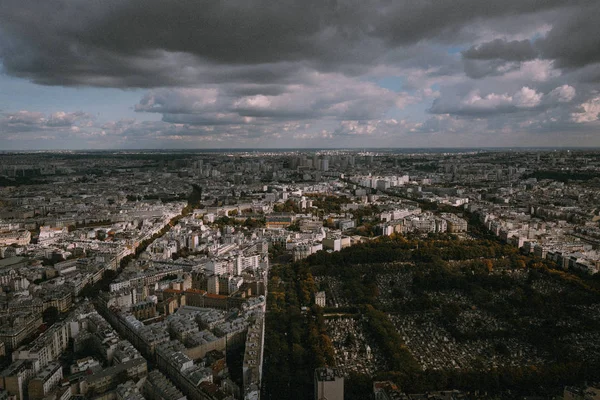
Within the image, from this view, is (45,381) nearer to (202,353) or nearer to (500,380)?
(202,353)

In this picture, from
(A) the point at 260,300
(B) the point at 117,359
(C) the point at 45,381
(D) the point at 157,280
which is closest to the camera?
(C) the point at 45,381

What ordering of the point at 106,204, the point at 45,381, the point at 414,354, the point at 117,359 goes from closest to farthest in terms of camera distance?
the point at 45,381 < the point at 117,359 < the point at 414,354 < the point at 106,204

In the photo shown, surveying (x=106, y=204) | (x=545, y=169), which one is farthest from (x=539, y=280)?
(x=545, y=169)

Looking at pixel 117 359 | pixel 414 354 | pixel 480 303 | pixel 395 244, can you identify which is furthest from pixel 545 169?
pixel 117 359

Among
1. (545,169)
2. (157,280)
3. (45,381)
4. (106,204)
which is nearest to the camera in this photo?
(45,381)

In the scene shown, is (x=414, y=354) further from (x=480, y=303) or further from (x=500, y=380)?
(x=480, y=303)

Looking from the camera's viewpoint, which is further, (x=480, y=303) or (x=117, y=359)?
(x=480, y=303)
